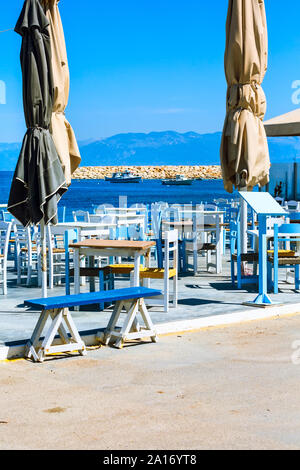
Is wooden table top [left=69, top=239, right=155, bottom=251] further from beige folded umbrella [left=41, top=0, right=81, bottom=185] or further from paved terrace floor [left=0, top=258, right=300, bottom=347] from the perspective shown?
beige folded umbrella [left=41, top=0, right=81, bottom=185]

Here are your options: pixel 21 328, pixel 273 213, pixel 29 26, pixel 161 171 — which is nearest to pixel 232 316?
pixel 273 213

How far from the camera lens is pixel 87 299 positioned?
5.48 meters

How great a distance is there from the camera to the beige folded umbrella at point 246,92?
8.33 meters

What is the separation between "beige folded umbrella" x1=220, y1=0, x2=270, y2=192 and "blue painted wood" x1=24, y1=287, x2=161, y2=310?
126 inches

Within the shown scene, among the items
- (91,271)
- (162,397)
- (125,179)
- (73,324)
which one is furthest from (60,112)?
(125,179)

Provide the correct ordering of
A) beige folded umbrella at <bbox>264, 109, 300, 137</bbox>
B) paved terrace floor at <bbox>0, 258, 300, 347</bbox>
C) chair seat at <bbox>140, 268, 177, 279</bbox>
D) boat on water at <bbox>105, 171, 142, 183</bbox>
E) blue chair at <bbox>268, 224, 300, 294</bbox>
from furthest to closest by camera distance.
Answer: boat on water at <bbox>105, 171, 142, 183</bbox>
beige folded umbrella at <bbox>264, 109, 300, 137</bbox>
blue chair at <bbox>268, 224, 300, 294</bbox>
chair seat at <bbox>140, 268, 177, 279</bbox>
paved terrace floor at <bbox>0, 258, 300, 347</bbox>

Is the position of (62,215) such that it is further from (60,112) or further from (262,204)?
(262,204)

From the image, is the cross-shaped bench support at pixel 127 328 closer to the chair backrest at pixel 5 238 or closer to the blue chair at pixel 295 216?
the chair backrest at pixel 5 238

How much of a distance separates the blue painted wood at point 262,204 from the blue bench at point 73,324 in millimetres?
1974

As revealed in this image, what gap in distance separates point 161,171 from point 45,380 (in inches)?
6129

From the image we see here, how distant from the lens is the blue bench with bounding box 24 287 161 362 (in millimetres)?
5250

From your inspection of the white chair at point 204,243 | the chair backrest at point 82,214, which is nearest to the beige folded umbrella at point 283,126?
the white chair at point 204,243

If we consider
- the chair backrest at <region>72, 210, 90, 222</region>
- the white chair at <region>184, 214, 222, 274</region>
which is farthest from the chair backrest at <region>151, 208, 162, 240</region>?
the chair backrest at <region>72, 210, 90, 222</region>
